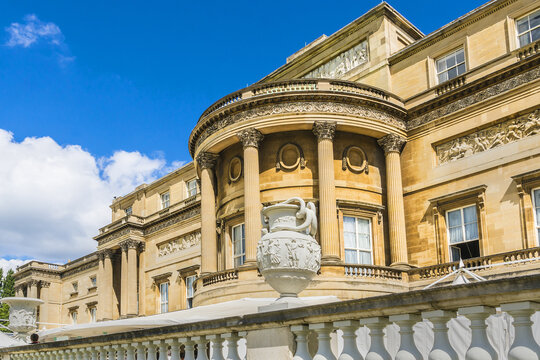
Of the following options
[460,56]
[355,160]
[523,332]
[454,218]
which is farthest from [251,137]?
[523,332]

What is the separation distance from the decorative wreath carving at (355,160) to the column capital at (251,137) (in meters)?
3.51

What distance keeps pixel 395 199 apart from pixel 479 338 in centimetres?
1949

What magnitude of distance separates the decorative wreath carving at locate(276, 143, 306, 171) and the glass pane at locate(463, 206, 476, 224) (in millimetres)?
6478

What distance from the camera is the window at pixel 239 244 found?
83.6 ft

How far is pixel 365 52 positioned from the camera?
28656 millimetres

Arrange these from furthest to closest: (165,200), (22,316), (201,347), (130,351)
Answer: (165,200), (22,316), (130,351), (201,347)

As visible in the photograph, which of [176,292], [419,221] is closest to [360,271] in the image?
[419,221]

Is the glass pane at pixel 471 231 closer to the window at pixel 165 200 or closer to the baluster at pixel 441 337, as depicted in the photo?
the baluster at pixel 441 337

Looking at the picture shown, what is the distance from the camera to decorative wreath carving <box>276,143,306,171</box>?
80.7 ft

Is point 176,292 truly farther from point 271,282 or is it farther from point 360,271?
point 271,282

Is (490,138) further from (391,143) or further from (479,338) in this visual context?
(479,338)

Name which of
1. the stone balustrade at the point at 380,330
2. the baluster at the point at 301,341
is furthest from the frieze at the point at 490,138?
the baluster at the point at 301,341

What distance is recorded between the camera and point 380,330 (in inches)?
232

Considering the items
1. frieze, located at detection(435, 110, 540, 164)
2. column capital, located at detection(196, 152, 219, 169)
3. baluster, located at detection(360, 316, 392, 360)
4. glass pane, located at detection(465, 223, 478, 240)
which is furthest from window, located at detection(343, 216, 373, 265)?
baluster, located at detection(360, 316, 392, 360)
